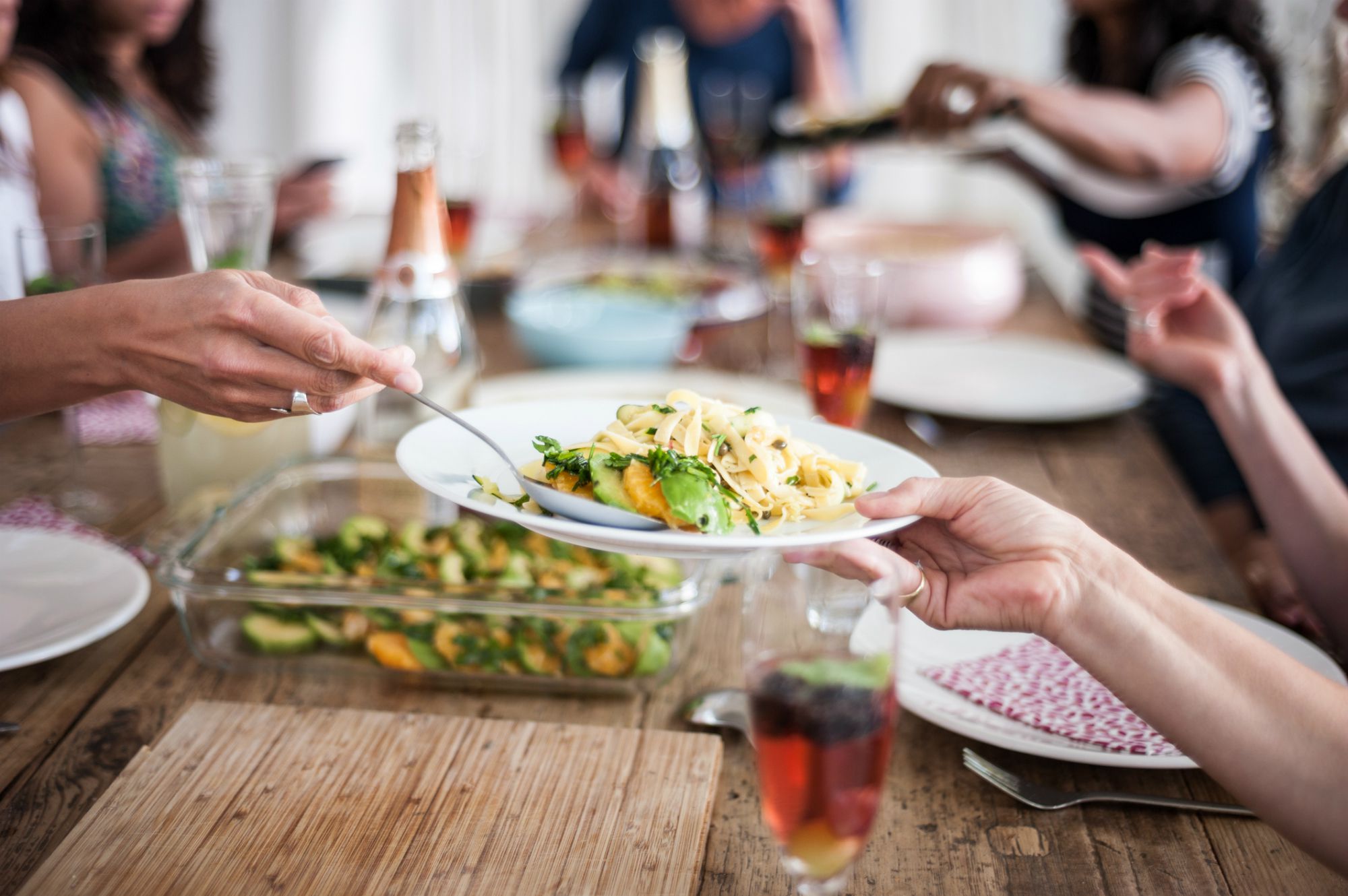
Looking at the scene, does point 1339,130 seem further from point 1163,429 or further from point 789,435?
point 789,435

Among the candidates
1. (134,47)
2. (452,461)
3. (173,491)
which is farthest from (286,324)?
(134,47)

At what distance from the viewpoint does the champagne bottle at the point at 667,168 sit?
115 inches

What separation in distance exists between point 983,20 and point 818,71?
177 cm

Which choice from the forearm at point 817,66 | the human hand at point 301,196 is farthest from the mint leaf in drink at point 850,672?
the forearm at point 817,66

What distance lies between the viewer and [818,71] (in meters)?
4.06

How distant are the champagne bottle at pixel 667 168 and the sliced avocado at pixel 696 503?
2114 mm

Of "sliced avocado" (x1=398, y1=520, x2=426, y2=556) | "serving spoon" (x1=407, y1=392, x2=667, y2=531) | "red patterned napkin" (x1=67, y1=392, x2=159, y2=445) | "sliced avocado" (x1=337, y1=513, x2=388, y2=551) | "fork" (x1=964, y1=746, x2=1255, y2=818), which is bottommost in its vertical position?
"red patterned napkin" (x1=67, y1=392, x2=159, y2=445)

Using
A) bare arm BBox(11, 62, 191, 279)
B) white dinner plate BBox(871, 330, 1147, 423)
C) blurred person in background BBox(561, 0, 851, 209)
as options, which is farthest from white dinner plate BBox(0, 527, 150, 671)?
blurred person in background BBox(561, 0, 851, 209)

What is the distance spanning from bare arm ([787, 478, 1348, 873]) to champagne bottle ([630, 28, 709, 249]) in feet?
6.95

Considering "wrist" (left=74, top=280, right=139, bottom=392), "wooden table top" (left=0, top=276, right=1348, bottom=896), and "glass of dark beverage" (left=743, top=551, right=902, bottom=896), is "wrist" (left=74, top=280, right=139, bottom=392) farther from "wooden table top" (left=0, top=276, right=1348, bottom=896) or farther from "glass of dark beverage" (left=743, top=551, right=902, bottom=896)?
"glass of dark beverage" (left=743, top=551, right=902, bottom=896)

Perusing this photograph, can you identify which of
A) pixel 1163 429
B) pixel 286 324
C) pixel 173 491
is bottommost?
pixel 1163 429

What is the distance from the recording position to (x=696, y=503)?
2.86 ft

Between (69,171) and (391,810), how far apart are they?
223 centimetres

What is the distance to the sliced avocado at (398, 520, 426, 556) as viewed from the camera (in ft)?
3.97
